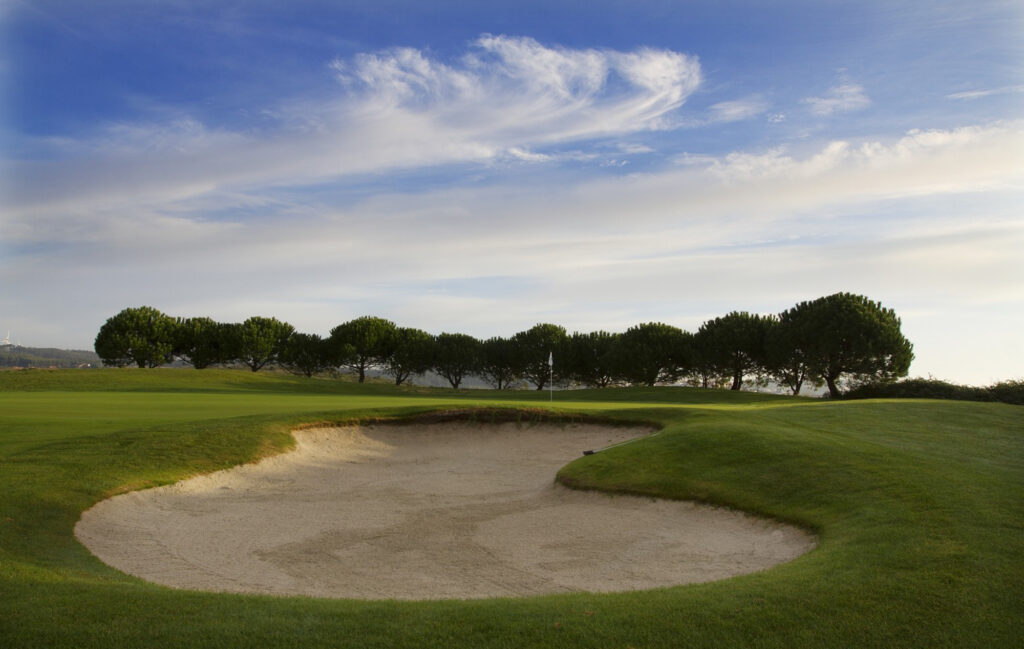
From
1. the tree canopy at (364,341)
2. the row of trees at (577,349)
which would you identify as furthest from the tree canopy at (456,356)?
the tree canopy at (364,341)

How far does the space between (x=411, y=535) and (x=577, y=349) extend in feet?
214

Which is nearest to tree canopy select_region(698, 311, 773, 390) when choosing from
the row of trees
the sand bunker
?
the row of trees

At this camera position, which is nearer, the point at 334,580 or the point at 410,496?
the point at 334,580

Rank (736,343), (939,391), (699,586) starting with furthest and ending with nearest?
(736,343) < (939,391) < (699,586)

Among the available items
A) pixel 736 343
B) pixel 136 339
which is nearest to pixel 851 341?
pixel 736 343

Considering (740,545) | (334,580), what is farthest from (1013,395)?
(334,580)

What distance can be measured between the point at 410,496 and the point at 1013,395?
35.7 m

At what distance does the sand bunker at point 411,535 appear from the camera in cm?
995

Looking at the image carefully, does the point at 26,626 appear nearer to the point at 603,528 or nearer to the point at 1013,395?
the point at 603,528

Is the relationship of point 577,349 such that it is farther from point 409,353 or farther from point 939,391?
point 939,391

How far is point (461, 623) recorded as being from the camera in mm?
6371

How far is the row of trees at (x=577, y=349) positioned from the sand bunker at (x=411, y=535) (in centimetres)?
4571

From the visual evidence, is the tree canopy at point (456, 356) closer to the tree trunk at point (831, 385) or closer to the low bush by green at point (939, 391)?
the tree trunk at point (831, 385)

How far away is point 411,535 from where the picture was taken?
12.6 metres
